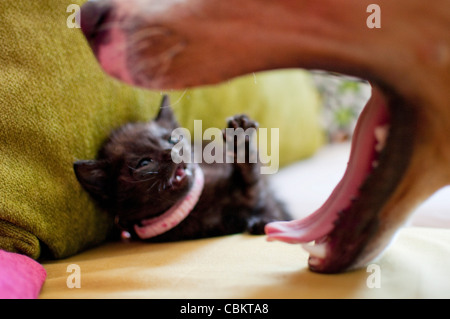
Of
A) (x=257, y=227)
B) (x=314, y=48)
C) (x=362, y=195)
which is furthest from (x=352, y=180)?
(x=257, y=227)

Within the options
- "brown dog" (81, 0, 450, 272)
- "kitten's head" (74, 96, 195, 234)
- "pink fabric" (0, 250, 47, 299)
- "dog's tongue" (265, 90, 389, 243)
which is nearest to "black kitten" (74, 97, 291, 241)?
"kitten's head" (74, 96, 195, 234)

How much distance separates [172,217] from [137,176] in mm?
157

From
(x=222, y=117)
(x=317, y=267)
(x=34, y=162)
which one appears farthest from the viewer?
(x=222, y=117)

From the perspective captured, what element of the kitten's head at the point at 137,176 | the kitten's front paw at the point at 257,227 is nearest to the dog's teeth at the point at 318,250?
the kitten's front paw at the point at 257,227

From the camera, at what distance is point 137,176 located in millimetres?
1268

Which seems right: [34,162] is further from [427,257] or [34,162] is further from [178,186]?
[427,257]

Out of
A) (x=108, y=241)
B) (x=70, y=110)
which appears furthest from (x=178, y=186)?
(x=70, y=110)

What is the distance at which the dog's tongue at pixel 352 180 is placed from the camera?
81 cm

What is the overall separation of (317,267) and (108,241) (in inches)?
27.1

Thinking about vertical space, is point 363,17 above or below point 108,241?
above

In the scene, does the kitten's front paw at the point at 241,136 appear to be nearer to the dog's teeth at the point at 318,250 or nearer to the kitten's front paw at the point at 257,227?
Answer: the kitten's front paw at the point at 257,227

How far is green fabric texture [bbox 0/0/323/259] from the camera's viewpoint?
1029 millimetres

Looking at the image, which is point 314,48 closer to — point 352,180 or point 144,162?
point 352,180

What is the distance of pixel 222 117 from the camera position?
177 cm
